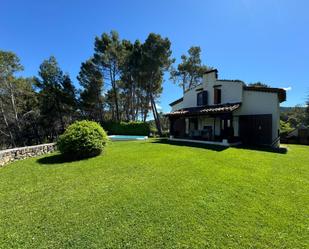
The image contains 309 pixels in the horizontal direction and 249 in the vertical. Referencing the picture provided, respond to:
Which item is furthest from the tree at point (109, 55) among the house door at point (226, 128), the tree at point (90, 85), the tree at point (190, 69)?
the house door at point (226, 128)

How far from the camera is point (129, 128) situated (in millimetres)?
23953

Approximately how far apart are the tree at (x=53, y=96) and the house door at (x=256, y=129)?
2281 cm

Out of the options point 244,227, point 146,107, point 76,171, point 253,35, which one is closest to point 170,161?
point 76,171

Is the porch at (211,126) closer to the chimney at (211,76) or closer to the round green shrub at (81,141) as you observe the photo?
the chimney at (211,76)

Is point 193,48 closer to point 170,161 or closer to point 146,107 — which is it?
point 146,107

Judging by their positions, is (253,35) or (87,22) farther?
(87,22)

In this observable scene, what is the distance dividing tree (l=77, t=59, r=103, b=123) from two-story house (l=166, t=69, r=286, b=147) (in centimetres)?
1492

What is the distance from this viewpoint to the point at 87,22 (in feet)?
48.1

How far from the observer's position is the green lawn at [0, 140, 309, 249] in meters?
3.19

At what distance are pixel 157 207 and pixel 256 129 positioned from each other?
40.4 feet

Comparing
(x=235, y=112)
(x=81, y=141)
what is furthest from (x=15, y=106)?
(x=235, y=112)

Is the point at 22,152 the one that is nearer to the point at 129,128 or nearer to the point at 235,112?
the point at 235,112

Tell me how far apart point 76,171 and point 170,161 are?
376cm

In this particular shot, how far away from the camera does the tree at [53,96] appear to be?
2542 cm
